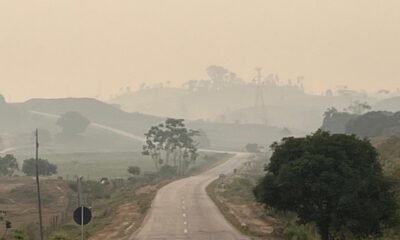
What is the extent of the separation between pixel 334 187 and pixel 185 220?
59.7 feet

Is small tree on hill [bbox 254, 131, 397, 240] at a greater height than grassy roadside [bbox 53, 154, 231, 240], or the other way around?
small tree on hill [bbox 254, 131, 397, 240]

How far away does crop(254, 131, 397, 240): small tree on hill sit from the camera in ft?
119

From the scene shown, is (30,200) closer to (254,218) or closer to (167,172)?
(254,218)

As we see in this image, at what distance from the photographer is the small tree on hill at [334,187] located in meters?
36.2

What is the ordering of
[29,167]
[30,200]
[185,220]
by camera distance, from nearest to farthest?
1. [185,220]
2. [30,200]
3. [29,167]

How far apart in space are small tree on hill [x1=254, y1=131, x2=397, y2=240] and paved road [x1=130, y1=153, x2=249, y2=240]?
5630mm

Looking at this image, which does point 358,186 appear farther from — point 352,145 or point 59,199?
point 59,199

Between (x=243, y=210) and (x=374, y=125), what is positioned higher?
(x=374, y=125)

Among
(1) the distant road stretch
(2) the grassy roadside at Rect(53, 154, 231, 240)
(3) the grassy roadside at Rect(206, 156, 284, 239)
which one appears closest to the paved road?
(1) the distant road stretch

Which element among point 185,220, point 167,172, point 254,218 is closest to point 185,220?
point 185,220

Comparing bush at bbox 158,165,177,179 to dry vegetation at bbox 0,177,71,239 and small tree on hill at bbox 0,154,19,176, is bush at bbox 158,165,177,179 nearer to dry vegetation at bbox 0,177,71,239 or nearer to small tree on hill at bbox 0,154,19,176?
dry vegetation at bbox 0,177,71,239

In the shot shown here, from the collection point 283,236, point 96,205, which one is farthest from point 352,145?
point 96,205

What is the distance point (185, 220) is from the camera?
51.7 m

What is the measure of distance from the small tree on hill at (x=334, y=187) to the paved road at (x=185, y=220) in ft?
18.5
